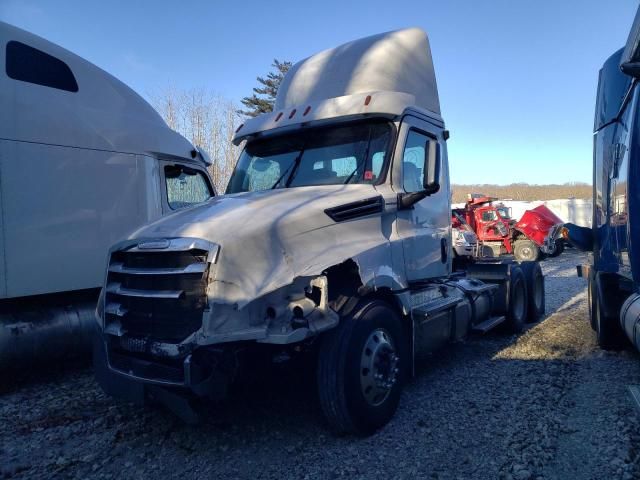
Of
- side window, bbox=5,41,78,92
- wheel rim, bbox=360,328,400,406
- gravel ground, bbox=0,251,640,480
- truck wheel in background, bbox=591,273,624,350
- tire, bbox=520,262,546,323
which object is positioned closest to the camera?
gravel ground, bbox=0,251,640,480

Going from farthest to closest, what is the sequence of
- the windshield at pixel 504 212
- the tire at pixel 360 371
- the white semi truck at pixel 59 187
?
the windshield at pixel 504 212
the white semi truck at pixel 59 187
the tire at pixel 360 371

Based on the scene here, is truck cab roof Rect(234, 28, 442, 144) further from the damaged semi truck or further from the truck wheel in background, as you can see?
the truck wheel in background

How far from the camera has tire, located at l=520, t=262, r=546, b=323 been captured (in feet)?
28.6

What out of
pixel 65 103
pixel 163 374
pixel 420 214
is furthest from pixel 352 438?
pixel 65 103

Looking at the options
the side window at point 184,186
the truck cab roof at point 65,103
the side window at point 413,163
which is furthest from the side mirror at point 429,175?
the truck cab roof at point 65,103

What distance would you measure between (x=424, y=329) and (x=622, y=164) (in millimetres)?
2574

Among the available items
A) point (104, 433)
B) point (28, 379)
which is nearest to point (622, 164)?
point (104, 433)

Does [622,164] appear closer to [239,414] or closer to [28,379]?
[239,414]

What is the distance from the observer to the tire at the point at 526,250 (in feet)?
66.4

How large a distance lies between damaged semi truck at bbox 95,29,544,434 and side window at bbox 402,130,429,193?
2 cm

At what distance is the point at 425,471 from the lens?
11.5 ft

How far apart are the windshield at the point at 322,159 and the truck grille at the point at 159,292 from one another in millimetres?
1572

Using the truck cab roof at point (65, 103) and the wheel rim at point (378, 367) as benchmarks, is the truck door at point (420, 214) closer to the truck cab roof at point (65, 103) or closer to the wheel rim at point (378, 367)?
the wheel rim at point (378, 367)

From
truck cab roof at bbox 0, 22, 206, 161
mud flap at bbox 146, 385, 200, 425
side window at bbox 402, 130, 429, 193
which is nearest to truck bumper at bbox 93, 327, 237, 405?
mud flap at bbox 146, 385, 200, 425
